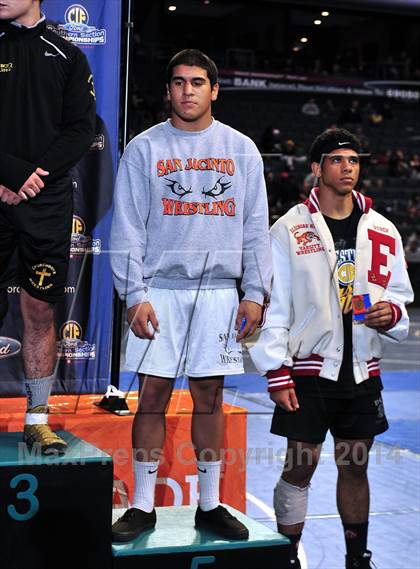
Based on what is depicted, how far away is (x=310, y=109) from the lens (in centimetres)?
2992

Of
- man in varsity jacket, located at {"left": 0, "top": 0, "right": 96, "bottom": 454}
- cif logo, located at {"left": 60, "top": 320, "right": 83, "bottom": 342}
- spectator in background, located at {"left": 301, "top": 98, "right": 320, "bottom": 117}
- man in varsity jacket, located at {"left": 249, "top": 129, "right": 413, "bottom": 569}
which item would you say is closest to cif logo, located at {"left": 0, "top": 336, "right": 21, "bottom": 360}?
cif logo, located at {"left": 60, "top": 320, "right": 83, "bottom": 342}

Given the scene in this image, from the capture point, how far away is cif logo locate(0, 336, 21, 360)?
5090 millimetres

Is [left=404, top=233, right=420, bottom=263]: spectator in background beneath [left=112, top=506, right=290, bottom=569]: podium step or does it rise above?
above

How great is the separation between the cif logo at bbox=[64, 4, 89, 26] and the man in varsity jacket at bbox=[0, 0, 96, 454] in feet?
4.62

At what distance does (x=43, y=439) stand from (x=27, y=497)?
31cm

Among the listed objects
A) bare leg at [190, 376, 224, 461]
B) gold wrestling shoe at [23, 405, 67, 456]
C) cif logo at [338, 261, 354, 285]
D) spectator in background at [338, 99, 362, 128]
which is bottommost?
gold wrestling shoe at [23, 405, 67, 456]

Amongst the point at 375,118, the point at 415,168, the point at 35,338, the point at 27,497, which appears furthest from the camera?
the point at 375,118

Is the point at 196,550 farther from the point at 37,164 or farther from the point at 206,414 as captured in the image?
the point at 37,164

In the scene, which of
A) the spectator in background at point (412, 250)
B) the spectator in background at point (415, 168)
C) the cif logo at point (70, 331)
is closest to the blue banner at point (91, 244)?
the cif logo at point (70, 331)

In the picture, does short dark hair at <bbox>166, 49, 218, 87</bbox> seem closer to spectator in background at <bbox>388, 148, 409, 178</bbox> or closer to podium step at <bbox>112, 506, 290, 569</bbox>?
podium step at <bbox>112, 506, 290, 569</bbox>

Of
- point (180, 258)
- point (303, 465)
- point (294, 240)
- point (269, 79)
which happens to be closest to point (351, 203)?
point (294, 240)

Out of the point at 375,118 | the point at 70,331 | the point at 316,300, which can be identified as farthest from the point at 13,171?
the point at 375,118

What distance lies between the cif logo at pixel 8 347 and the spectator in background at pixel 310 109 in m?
25.8

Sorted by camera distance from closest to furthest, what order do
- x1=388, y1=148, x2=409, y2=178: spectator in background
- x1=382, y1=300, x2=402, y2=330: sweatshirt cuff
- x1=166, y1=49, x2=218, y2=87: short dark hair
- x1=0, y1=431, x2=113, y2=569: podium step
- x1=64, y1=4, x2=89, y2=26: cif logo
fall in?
1. x1=0, y1=431, x2=113, y2=569: podium step
2. x1=166, y1=49, x2=218, y2=87: short dark hair
3. x1=382, y1=300, x2=402, y2=330: sweatshirt cuff
4. x1=64, y1=4, x2=89, y2=26: cif logo
5. x1=388, y1=148, x2=409, y2=178: spectator in background
